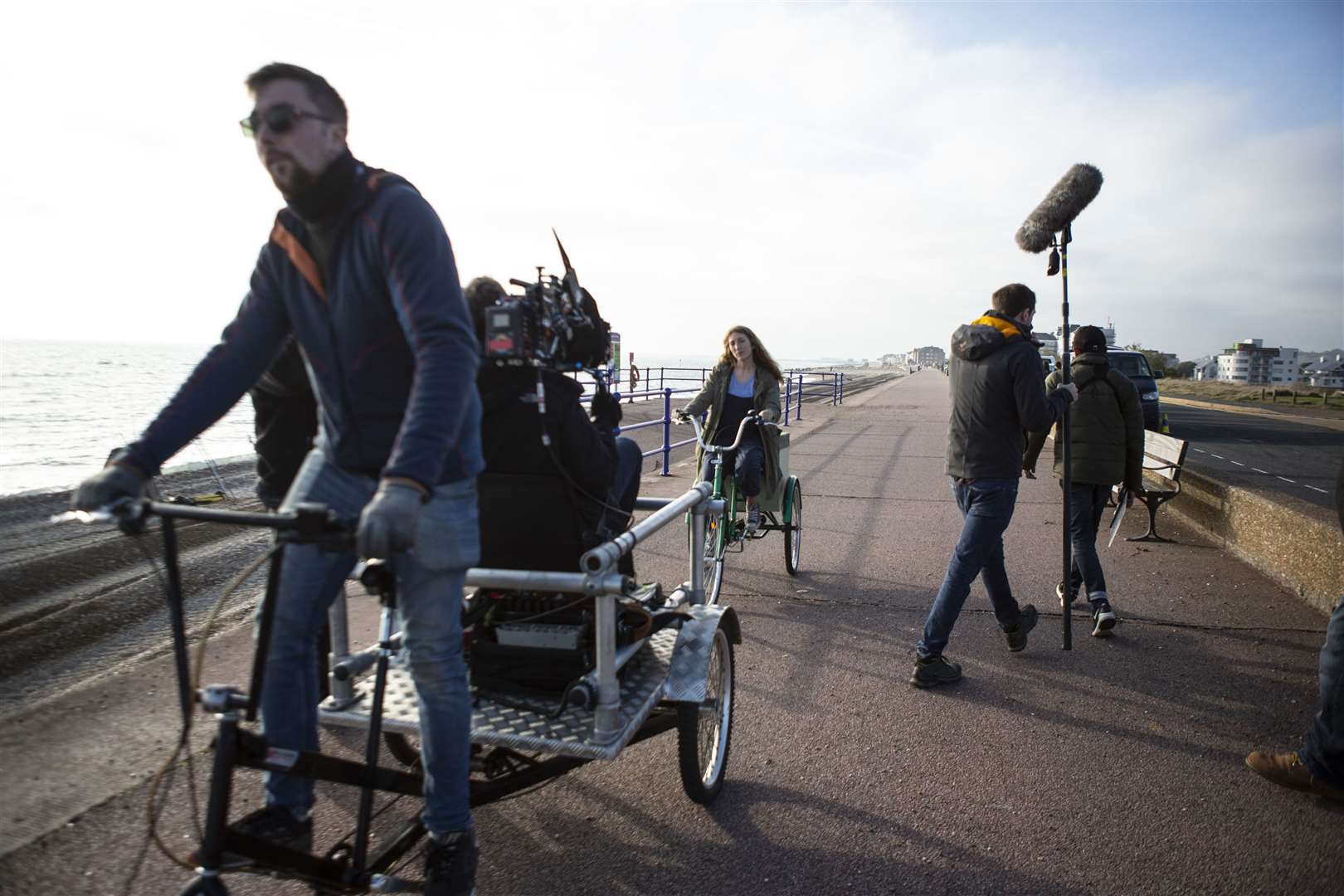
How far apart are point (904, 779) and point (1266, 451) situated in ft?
63.4

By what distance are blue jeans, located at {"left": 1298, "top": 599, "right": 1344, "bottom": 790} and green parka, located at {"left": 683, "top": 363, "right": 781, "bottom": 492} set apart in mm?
3595

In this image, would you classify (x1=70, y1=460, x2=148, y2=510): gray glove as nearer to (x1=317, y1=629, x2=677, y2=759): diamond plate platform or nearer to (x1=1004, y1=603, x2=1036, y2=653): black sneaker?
(x1=317, y1=629, x2=677, y2=759): diamond plate platform

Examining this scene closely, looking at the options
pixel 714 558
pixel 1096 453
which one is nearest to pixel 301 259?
pixel 714 558

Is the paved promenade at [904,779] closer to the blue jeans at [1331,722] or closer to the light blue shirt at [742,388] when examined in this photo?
the blue jeans at [1331,722]

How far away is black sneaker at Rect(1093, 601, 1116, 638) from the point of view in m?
5.32

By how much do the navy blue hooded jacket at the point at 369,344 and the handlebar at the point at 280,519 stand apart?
6.0 inches

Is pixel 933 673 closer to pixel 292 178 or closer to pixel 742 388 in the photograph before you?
pixel 742 388

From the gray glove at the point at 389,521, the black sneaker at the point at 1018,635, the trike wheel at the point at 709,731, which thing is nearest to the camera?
the gray glove at the point at 389,521

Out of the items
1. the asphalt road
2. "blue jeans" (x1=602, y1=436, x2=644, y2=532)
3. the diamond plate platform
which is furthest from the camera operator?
the asphalt road

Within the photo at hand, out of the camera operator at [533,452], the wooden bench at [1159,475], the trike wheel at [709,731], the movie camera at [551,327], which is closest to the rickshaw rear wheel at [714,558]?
the trike wheel at [709,731]

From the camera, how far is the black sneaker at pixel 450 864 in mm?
2271

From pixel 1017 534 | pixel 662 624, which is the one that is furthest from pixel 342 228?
pixel 1017 534

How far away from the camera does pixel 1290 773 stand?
3441mm

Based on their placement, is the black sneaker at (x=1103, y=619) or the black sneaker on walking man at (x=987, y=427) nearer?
the black sneaker on walking man at (x=987, y=427)
